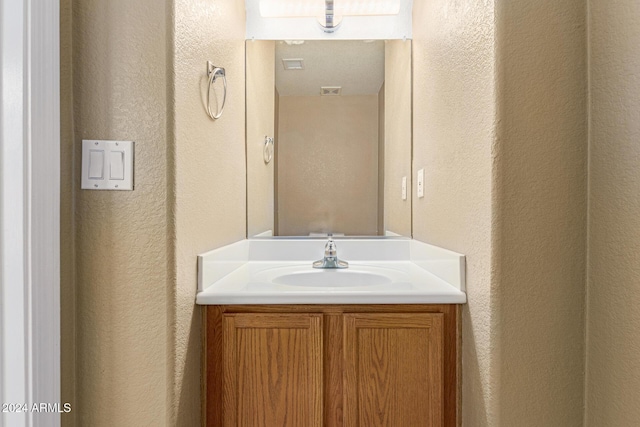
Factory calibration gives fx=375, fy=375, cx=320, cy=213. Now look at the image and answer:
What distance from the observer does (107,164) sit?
0.91 meters

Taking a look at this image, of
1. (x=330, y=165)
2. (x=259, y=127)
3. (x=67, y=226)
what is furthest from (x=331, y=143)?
(x=67, y=226)

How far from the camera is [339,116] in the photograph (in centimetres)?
174

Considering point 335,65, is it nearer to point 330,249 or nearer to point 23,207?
point 330,249

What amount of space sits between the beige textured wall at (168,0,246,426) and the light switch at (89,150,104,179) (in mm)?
173

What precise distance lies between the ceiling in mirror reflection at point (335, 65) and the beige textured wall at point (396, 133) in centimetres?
5

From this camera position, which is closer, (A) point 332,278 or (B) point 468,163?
(B) point 468,163

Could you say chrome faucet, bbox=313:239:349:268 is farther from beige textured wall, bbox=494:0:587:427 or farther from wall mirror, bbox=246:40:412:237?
beige textured wall, bbox=494:0:587:427

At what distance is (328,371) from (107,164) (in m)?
0.81

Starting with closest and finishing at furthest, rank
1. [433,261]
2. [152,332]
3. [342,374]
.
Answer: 1. [152,332]
2. [342,374]
3. [433,261]

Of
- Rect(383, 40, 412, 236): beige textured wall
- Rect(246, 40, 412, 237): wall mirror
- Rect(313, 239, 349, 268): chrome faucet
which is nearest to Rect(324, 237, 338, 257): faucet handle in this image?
Rect(313, 239, 349, 268): chrome faucet

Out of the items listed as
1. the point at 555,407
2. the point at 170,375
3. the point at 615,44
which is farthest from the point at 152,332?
the point at 615,44

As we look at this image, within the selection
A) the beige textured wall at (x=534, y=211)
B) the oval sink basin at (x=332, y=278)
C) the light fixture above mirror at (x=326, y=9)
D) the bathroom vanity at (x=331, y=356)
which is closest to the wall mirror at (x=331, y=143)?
the light fixture above mirror at (x=326, y=9)

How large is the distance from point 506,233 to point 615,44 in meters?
0.48

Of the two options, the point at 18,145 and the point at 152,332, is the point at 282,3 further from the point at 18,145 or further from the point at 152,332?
the point at 152,332
